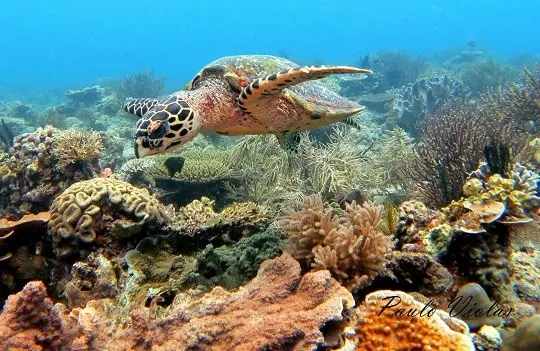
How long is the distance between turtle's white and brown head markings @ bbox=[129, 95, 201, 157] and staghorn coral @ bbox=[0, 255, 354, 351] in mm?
1470

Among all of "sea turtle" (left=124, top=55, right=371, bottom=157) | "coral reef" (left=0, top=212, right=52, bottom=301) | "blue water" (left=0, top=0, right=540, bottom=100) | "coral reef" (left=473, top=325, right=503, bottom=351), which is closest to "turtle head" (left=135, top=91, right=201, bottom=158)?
"sea turtle" (left=124, top=55, right=371, bottom=157)

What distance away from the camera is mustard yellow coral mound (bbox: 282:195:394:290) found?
2.39 meters

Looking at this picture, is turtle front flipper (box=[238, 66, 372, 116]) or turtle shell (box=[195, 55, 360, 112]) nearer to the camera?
turtle front flipper (box=[238, 66, 372, 116])

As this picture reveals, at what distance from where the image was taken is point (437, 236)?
2.96 metres

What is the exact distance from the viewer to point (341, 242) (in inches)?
96.7

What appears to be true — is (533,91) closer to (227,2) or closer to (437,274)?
(437,274)

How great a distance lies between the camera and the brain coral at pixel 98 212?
332 cm

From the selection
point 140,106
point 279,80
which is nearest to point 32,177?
point 140,106

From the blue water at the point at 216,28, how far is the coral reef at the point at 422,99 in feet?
221

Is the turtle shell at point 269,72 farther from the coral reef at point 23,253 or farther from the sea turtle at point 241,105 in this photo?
the coral reef at point 23,253

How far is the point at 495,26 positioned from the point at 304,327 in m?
114

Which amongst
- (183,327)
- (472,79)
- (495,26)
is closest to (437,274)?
(183,327)

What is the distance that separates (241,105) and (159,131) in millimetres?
881

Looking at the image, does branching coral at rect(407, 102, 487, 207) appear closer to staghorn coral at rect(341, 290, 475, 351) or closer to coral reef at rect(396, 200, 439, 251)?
coral reef at rect(396, 200, 439, 251)
